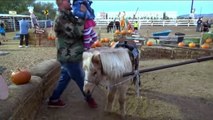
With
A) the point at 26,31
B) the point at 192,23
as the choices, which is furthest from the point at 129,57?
the point at 192,23

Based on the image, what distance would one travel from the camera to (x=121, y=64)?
5207mm

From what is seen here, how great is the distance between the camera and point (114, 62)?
16.6ft

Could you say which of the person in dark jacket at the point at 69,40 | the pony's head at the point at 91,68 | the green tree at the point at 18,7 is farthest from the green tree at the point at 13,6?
the pony's head at the point at 91,68

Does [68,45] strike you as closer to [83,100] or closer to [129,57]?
[129,57]

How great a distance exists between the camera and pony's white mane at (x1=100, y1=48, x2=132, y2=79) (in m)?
4.98

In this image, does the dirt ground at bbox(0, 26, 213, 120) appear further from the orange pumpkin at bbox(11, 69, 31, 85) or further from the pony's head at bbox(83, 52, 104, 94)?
the pony's head at bbox(83, 52, 104, 94)

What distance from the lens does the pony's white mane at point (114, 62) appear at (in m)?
4.98

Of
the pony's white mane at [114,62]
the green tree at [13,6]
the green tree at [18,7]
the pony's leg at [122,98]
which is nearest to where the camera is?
the pony's white mane at [114,62]

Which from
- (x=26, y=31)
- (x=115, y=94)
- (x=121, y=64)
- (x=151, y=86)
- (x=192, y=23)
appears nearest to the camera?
(x=121, y=64)

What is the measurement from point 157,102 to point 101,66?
7.29 feet

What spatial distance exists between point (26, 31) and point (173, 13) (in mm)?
57110

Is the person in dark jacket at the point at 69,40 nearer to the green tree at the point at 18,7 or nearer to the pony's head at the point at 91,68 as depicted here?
the pony's head at the point at 91,68

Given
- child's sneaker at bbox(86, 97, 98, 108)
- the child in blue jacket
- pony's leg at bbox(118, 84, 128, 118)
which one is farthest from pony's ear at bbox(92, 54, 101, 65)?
child's sneaker at bbox(86, 97, 98, 108)

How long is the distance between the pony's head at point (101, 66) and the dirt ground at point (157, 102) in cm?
94
